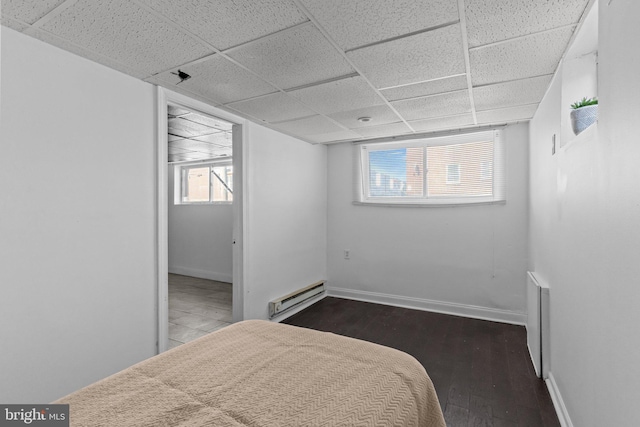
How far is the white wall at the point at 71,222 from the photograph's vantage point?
1601mm

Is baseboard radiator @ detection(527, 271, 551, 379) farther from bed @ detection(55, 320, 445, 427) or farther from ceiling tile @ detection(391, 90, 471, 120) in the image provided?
ceiling tile @ detection(391, 90, 471, 120)

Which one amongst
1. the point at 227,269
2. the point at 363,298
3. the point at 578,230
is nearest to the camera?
the point at 578,230

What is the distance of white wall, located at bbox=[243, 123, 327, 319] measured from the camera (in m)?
3.30

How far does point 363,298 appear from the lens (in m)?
4.30

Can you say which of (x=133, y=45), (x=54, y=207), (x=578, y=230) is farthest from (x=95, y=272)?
(x=578, y=230)

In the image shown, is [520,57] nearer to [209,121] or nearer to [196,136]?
[209,121]

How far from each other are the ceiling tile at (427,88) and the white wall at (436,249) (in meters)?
1.62

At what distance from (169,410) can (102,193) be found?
151 cm

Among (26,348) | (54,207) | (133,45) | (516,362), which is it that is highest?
(133,45)

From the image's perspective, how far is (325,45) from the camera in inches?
68.4

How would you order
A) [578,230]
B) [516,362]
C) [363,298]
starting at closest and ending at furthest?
[578,230] → [516,362] → [363,298]

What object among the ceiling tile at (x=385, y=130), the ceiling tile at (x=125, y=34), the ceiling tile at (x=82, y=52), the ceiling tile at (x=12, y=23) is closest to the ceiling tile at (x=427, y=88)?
the ceiling tile at (x=385, y=130)

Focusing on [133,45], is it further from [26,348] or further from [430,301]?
[430,301]

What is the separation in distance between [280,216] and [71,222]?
2165 mm
